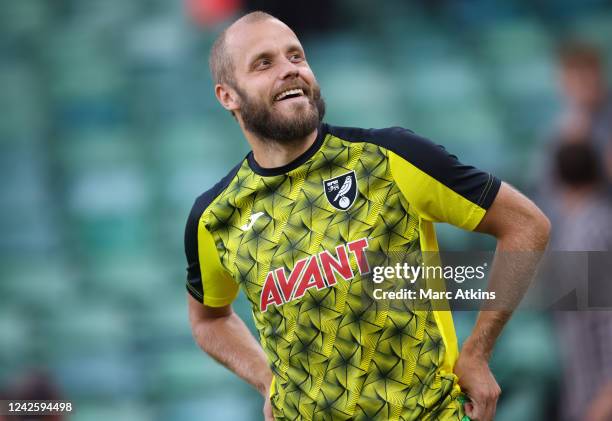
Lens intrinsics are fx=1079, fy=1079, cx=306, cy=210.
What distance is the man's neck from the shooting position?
327 cm

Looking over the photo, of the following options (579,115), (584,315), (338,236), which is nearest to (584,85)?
(579,115)

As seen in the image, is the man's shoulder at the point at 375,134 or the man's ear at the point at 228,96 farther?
the man's ear at the point at 228,96

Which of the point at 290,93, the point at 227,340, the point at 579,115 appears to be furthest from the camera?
the point at 579,115

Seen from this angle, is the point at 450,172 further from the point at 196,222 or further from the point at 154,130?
the point at 154,130

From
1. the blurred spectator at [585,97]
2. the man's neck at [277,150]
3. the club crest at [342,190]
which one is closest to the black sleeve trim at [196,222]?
the man's neck at [277,150]

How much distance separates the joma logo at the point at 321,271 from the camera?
122 inches

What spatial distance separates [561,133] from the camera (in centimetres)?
634

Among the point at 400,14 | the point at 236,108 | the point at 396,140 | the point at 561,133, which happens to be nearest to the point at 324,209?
the point at 396,140

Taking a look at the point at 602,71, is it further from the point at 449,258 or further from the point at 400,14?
the point at 449,258

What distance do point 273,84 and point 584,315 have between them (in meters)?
2.84

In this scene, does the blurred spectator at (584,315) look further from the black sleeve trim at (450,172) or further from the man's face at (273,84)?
the man's face at (273,84)

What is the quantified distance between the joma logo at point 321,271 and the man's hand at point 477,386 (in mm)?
411

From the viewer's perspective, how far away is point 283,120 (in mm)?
3240

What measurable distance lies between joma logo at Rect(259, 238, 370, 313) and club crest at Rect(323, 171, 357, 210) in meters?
0.12
